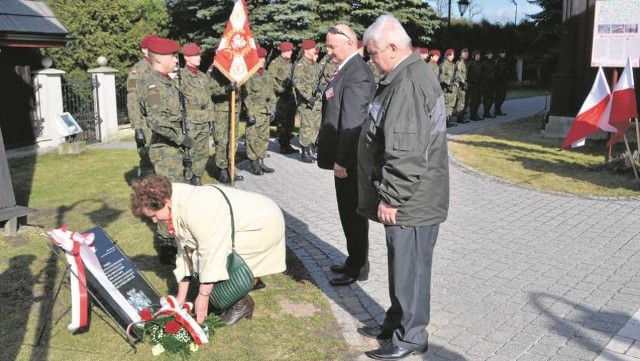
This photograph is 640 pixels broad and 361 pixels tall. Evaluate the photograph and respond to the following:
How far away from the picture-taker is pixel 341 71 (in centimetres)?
564

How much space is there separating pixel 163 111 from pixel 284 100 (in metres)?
6.54

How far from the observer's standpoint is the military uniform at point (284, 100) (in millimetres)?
12695

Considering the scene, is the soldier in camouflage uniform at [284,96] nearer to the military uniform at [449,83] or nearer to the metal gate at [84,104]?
the metal gate at [84,104]

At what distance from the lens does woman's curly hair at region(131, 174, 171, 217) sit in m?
4.21

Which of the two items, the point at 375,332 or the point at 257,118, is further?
the point at 257,118

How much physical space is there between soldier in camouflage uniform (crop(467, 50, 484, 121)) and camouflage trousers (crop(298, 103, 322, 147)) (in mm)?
8353

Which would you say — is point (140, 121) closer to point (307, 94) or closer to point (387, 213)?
point (307, 94)

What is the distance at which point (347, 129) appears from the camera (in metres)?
5.50

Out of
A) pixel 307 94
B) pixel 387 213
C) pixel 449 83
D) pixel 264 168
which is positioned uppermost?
pixel 449 83

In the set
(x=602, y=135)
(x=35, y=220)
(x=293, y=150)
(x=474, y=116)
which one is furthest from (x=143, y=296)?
(x=474, y=116)

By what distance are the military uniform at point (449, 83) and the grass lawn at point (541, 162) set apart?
1.40m

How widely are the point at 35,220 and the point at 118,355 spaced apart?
14.7 feet

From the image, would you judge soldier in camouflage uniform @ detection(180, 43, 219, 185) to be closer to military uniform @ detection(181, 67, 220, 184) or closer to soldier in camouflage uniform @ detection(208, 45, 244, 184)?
military uniform @ detection(181, 67, 220, 184)

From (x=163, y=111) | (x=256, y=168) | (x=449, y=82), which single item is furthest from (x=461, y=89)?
(x=163, y=111)
